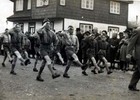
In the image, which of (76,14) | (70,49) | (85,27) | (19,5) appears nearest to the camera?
(70,49)

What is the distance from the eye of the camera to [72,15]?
32375 mm

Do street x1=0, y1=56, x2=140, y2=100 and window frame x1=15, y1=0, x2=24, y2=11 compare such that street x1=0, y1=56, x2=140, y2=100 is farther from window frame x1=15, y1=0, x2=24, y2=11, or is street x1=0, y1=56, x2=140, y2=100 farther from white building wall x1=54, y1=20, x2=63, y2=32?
window frame x1=15, y1=0, x2=24, y2=11

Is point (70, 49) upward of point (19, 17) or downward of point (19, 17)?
downward

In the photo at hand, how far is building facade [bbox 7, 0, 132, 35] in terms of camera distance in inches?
1260

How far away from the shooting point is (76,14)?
32.7 metres

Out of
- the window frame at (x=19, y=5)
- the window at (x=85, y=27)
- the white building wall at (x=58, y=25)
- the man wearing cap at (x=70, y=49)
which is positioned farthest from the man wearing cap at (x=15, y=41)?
the window frame at (x=19, y=5)

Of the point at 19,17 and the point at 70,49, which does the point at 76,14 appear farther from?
the point at 70,49

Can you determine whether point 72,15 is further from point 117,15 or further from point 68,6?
point 117,15

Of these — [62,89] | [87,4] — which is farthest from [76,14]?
[62,89]

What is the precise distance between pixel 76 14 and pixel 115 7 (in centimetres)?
535

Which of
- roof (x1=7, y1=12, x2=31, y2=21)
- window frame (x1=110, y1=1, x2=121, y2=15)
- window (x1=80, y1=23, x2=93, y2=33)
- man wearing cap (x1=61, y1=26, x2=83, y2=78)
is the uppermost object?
window frame (x1=110, y1=1, x2=121, y2=15)

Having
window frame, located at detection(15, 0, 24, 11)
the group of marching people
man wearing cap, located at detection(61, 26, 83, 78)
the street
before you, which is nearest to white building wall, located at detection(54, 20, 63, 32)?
window frame, located at detection(15, 0, 24, 11)

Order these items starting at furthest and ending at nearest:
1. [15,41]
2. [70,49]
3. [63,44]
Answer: [63,44] → [15,41] → [70,49]

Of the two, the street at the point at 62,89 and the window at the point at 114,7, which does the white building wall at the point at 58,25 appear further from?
the street at the point at 62,89
